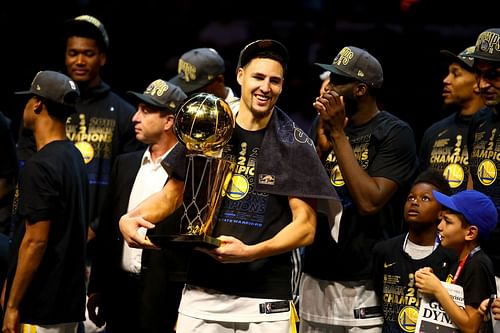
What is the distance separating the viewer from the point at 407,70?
7.93m

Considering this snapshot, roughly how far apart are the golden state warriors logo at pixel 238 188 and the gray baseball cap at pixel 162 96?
1.49m

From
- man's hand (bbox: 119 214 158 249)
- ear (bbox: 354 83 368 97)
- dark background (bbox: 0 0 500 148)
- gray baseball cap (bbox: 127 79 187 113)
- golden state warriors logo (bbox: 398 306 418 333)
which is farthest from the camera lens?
dark background (bbox: 0 0 500 148)

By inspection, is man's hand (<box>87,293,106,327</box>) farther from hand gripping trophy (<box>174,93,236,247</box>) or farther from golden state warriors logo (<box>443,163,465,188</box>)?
golden state warriors logo (<box>443,163,465,188</box>)

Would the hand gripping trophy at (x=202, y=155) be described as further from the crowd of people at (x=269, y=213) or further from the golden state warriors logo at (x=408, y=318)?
the golden state warriors logo at (x=408, y=318)

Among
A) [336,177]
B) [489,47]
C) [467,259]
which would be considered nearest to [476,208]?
[467,259]

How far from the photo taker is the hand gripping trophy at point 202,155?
4.29 meters

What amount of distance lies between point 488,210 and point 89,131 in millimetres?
2705

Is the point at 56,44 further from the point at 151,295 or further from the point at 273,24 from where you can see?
the point at 151,295

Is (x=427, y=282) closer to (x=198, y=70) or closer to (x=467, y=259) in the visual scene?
(x=467, y=259)

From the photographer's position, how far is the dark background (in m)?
7.96

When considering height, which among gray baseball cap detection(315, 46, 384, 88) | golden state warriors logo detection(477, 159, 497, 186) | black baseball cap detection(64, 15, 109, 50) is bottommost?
golden state warriors logo detection(477, 159, 497, 186)

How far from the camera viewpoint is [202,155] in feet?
14.1

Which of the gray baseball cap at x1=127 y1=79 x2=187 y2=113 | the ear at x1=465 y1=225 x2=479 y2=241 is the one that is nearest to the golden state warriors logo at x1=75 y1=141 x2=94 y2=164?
the gray baseball cap at x1=127 y1=79 x2=187 y2=113

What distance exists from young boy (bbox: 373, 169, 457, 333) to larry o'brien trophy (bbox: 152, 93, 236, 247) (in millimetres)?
1279
